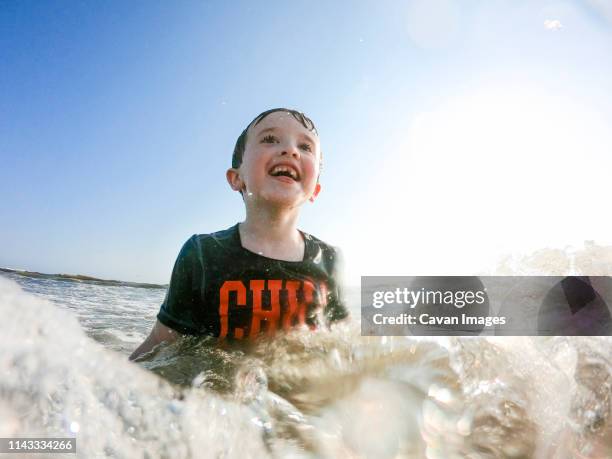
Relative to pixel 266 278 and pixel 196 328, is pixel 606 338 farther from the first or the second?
pixel 196 328

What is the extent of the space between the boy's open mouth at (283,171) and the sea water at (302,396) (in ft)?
3.54

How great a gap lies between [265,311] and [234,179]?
1.07m

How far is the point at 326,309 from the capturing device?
96.8 inches

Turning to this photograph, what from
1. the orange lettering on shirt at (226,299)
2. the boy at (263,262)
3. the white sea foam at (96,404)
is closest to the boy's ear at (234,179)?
the boy at (263,262)

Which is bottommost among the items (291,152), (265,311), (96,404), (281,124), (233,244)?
(96,404)

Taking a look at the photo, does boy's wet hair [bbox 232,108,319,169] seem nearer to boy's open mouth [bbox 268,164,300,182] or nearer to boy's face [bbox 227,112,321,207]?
boy's face [bbox 227,112,321,207]

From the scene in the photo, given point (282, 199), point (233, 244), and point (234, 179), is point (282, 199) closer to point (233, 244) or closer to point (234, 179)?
point (233, 244)

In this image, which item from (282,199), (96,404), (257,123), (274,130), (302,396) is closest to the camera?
(96,404)

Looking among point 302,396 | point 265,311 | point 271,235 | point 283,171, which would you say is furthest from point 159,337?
point 283,171

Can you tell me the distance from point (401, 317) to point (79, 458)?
2.22m

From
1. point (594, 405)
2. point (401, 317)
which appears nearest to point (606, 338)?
point (594, 405)

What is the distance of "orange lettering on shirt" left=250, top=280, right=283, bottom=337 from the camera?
2211mm

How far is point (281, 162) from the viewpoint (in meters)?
2.40

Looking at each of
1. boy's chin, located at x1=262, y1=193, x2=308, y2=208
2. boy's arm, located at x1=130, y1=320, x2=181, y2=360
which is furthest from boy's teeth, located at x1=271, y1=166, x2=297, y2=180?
boy's arm, located at x1=130, y1=320, x2=181, y2=360
